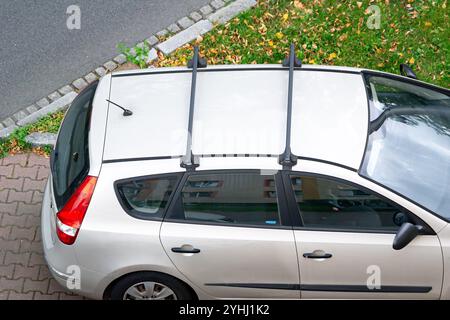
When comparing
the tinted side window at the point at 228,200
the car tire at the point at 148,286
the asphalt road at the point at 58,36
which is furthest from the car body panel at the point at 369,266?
the asphalt road at the point at 58,36

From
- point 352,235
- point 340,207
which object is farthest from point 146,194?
point 352,235

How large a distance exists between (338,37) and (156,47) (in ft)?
7.34

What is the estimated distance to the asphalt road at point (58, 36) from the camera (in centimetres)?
796

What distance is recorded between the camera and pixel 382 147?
531cm

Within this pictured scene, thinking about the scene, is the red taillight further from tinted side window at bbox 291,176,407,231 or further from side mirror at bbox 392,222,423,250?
side mirror at bbox 392,222,423,250

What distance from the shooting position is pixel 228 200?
517 cm

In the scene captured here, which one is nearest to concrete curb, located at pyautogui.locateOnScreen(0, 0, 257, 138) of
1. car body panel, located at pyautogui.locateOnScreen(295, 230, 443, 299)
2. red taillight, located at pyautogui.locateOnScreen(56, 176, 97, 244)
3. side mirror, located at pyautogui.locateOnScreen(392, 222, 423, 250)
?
red taillight, located at pyautogui.locateOnScreen(56, 176, 97, 244)

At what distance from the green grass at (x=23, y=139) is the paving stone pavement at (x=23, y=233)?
0.27 feet

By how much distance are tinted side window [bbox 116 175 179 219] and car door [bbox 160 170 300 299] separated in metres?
0.08

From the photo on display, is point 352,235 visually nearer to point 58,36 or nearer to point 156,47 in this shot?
point 156,47

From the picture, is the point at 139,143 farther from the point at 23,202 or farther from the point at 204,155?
the point at 23,202

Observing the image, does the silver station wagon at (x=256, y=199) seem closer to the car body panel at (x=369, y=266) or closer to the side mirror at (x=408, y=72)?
the car body panel at (x=369, y=266)

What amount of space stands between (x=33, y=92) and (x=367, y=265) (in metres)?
4.55

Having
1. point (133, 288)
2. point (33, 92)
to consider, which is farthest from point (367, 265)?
point (33, 92)
